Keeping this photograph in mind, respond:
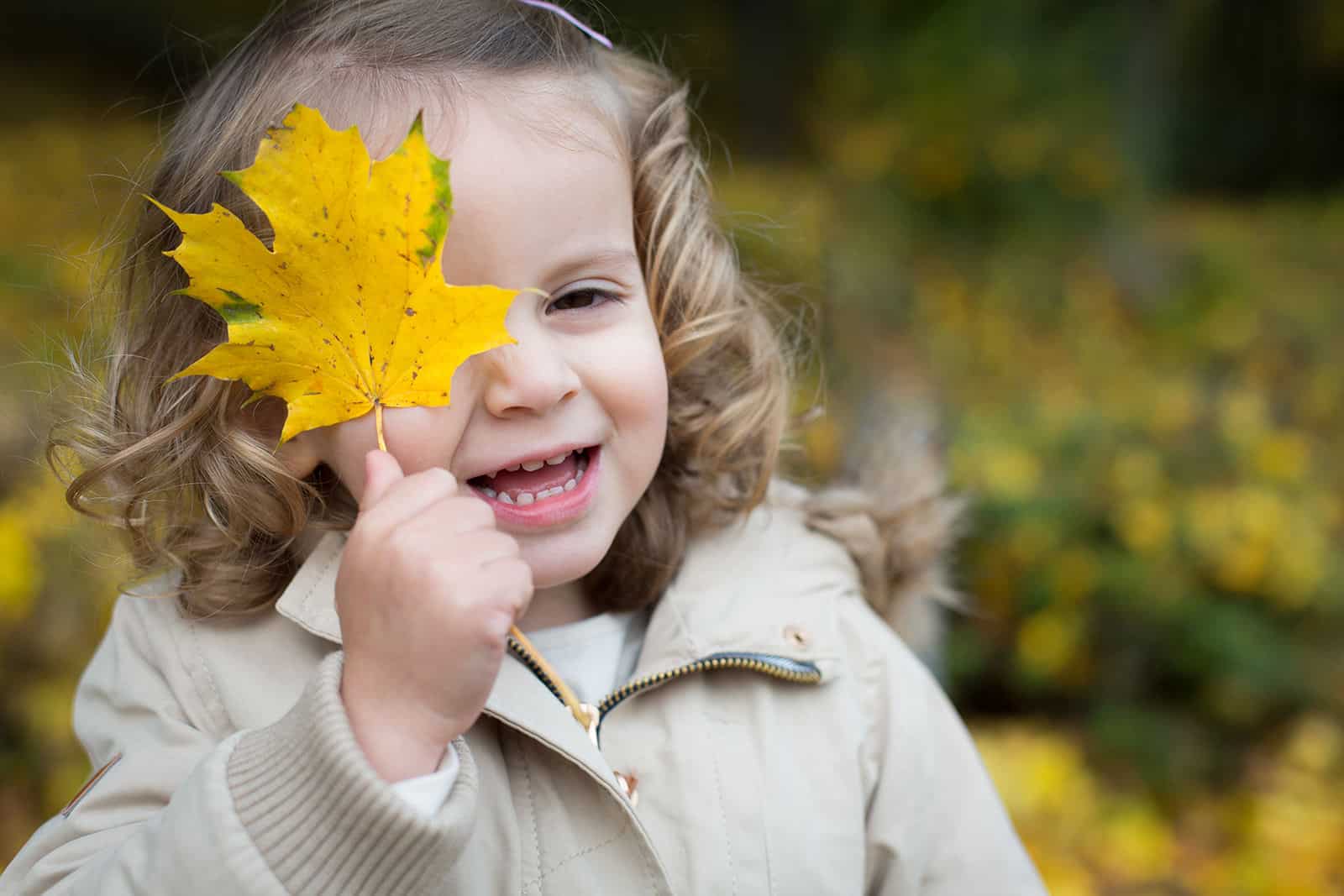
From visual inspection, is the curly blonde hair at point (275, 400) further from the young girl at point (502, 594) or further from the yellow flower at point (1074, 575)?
the yellow flower at point (1074, 575)

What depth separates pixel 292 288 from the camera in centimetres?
101

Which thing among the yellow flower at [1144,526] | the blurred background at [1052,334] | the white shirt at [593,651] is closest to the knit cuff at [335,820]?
the white shirt at [593,651]

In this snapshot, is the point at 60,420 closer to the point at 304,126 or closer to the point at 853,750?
the point at 304,126

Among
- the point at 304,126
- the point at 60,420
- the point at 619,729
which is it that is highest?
the point at 304,126

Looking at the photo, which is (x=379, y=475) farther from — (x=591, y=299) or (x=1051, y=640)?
(x=1051, y=640)

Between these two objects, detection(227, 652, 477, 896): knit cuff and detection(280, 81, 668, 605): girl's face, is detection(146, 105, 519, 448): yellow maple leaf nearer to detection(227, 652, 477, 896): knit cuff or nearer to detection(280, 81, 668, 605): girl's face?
detection(280, 81, 668, 605): girl's face

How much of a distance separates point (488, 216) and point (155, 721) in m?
0.63

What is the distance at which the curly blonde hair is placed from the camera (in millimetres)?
1161

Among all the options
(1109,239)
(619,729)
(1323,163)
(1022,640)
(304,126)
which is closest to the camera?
(304,126)

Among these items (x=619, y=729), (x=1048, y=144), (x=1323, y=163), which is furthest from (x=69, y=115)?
(x=1323, y=163)

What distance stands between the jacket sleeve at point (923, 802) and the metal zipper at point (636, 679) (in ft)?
0.45

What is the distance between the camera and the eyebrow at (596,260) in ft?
3.65

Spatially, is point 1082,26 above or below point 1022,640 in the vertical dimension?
above

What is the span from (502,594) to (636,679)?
37cm
